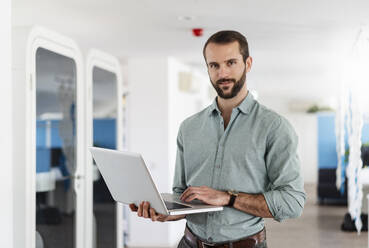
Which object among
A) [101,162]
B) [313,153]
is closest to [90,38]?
[101,162]

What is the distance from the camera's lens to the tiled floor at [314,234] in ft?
21.1

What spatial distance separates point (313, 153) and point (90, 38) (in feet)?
35.5

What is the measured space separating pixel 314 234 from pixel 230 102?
18.9 ft

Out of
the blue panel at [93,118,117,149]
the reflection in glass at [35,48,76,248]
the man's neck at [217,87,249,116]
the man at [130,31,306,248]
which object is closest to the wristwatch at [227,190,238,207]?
the man at [130,31,306,248]

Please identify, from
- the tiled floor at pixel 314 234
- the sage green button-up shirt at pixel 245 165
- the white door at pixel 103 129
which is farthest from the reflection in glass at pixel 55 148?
the tiled floor at pixel 314 234

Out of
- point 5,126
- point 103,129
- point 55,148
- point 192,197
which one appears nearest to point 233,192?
point 192,197

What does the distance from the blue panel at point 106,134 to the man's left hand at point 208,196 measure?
2857mm

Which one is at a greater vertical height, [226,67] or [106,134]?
[226,67]

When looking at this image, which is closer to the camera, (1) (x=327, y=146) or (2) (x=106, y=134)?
(2) (x=106, y=134)

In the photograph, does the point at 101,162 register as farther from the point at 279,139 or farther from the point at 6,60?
the point at 6,60

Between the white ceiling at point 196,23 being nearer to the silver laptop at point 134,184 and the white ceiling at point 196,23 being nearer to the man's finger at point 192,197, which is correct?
the silver laptop at point 134,184

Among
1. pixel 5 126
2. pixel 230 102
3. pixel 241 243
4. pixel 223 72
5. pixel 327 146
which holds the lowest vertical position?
pixel 327 146

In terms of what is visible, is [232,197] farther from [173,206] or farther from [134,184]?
[134,184]

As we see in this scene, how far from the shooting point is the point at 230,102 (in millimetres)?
1823
